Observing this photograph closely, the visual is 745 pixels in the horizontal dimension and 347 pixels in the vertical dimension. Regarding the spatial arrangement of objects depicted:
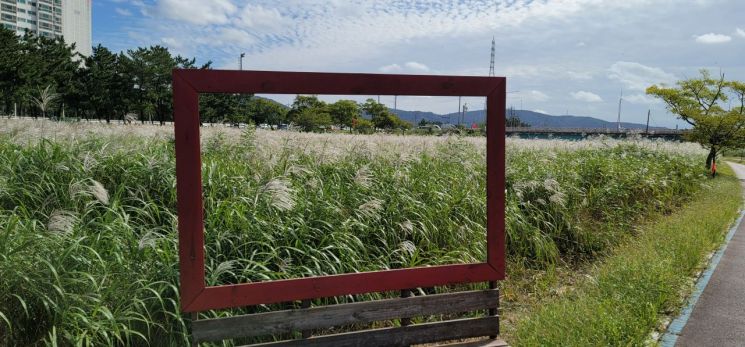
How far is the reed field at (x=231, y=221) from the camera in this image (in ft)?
10.4

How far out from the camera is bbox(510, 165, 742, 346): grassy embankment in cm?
387

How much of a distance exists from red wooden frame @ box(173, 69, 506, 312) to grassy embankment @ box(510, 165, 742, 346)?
42.6 inches

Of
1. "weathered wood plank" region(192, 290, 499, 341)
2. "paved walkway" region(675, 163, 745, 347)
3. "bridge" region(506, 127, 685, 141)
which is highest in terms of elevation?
"bridge" region(506, 127, 685, 141)

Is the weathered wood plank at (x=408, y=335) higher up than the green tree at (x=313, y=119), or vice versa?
the green tree at (x=313, y=119)

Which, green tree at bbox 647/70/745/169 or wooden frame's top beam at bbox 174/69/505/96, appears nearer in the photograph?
wooden frame's top beam at bbox 174/69/505/96

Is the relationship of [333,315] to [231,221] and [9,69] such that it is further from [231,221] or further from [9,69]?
[9,69]

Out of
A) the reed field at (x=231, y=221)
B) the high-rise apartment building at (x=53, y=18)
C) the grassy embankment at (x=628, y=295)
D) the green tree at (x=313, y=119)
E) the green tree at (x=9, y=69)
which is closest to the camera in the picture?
the reed field at (x=231, y=221)

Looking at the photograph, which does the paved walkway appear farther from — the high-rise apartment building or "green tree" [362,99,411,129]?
the high-rise apartment building

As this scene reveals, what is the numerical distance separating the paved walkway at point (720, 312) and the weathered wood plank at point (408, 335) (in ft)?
5.96

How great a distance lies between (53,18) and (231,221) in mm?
150931

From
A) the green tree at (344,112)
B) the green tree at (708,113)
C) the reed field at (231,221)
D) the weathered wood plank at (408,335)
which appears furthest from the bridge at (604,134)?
the green tree at (344,112)

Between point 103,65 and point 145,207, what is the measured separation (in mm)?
48977

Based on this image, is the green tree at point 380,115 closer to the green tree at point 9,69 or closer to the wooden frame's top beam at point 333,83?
the green tree at point 9,69

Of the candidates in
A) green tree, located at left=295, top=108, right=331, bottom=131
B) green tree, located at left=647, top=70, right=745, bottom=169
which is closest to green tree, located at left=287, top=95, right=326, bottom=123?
green tree, located at left=295, top=108, right=331, bottom=131
